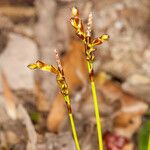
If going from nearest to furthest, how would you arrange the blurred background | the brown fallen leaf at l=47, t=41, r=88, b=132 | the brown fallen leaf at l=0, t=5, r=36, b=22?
the blurred background, the brown fallen leaf at l=47, t=41, r=88, b=132, the brown fallen leaf at l=0, t=5, r=36, b=22

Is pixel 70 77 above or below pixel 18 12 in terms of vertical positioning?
below

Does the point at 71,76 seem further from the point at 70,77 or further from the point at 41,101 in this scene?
the point at 41,101

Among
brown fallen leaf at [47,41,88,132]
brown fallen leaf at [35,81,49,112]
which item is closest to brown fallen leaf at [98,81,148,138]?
brown fallen leaf at [47,41,88,132]

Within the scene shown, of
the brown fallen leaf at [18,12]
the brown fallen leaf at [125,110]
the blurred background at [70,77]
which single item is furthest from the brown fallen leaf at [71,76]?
the brown fallen leaf at [18,12]

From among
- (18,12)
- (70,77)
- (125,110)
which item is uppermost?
(18,12)

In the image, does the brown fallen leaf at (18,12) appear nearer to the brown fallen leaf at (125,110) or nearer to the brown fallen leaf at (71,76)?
the brown fallen leaf at (71,76)

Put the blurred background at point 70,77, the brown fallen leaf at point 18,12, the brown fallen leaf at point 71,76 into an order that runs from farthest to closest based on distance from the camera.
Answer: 1. the brown fallen leaf at point 18,12
2. the brown fallen leaf at point 71,76
3. the blurred background at point 70,77

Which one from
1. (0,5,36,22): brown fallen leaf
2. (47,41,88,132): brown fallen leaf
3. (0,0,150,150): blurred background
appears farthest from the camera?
(0,5,36,22): brown fallen leaf

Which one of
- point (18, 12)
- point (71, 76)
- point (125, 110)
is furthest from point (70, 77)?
point (18, 12)

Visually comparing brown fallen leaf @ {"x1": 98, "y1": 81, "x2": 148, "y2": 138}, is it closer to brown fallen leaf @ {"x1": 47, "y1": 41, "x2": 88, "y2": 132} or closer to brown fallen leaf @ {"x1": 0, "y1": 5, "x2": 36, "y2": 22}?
brown fallen leaf @ {"x1": 47, "y1": 41, "x2": 88, "y2": 132}
